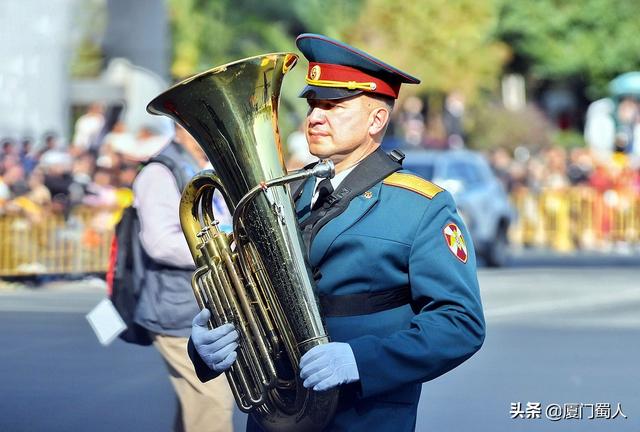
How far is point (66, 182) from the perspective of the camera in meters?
19.3

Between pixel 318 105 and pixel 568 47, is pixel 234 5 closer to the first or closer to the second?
pixel 568 47

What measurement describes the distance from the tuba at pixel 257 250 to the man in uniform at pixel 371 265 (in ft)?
0.23

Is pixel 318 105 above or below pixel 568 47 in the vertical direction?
above

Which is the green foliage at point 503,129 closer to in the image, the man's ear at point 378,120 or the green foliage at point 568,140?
the green foliage at point 568,140

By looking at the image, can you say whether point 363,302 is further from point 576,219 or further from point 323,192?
point 576,219

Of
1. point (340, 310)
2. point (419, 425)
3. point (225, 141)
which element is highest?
point (225, 141)

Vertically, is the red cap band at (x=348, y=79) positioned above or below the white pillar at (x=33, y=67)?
→ above

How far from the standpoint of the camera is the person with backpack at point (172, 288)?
643 centimetres

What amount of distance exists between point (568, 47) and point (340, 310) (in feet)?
160

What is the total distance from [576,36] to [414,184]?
48995 mm

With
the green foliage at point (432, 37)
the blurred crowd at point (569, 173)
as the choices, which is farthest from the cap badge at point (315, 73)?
the green foliage at point (432, 37)

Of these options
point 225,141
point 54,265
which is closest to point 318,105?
point 225,141

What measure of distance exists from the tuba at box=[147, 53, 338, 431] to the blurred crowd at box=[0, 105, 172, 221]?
13.3 metres

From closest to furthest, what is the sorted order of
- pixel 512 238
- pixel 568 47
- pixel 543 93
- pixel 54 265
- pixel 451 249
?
pixel 451 249, pixel 54 265, pixel 512 238, pixel 568 47, pixel 543 93
